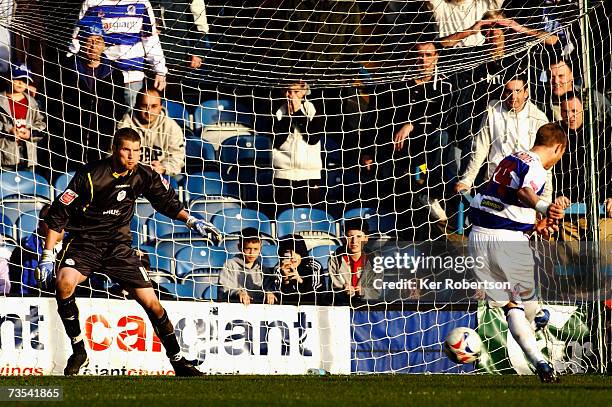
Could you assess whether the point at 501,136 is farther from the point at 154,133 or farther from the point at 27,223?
the point at 27,223

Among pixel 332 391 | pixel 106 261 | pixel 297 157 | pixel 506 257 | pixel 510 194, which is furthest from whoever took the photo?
pixel 297 157

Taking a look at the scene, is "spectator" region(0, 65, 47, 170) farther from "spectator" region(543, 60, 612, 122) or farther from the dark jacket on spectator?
the dark jacket on spectator

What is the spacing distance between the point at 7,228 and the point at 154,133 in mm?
1632

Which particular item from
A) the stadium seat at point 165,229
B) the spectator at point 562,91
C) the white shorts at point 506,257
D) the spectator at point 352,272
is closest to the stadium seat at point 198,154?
the stadium seat at point 165,229

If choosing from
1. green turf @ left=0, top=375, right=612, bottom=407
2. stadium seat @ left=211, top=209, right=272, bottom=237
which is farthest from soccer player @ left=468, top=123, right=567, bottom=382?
stadium seat @ left=211, top=209, right=272, bottom=237

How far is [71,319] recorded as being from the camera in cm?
974

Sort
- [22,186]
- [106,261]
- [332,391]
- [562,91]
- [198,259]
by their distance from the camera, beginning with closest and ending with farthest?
1. [332,391]
2. [106,261]
3. [562,91]
4. [22,186]
5. [198,259]

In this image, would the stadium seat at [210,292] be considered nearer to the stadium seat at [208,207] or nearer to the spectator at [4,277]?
the stadium seat at [208,207]

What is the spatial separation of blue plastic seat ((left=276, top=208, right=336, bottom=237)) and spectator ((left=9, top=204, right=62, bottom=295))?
7.64ft

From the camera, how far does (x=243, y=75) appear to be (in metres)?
10.8

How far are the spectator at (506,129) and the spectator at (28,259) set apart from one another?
3958 millimetres

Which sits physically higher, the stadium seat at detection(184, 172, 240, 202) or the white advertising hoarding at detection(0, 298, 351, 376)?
the stadium seat at detection(184, 172, 240, 202)

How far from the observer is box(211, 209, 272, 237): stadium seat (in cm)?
1146

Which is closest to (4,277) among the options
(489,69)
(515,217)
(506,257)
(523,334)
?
(506,257)
